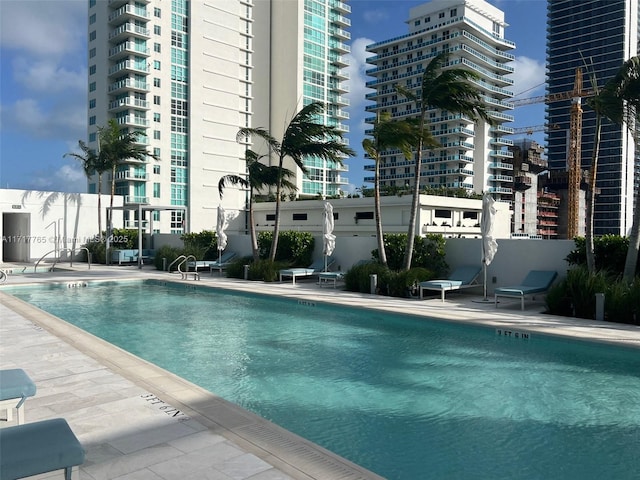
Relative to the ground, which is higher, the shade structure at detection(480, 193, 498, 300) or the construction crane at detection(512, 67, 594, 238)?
the construction crane at detection(512, 67, 594, 238)

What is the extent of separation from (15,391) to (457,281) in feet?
38.4

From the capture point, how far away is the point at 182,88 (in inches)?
2408

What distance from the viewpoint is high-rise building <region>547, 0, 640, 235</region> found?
124 m

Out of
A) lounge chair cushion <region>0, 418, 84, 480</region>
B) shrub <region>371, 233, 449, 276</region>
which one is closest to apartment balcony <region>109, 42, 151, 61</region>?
shrub <region>371, 233, 449, 276</region>

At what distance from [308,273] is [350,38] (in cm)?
7014

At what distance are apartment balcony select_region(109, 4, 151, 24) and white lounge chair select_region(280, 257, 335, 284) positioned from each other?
48.8 meters

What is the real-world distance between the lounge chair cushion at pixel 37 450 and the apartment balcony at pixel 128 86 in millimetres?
58774

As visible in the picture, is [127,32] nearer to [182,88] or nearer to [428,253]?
[182,88]

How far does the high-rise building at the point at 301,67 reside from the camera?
73688 millimetres

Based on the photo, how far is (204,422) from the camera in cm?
471

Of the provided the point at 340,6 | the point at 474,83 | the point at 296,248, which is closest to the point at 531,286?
the point at 296,248

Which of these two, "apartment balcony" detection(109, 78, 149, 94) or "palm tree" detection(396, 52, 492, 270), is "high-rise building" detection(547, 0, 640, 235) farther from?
"palm tree" detection(396, 52, 492, 270)

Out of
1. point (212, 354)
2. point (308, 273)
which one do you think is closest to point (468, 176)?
point (308, 273)

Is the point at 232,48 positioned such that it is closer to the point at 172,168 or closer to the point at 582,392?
the point at 172,168
